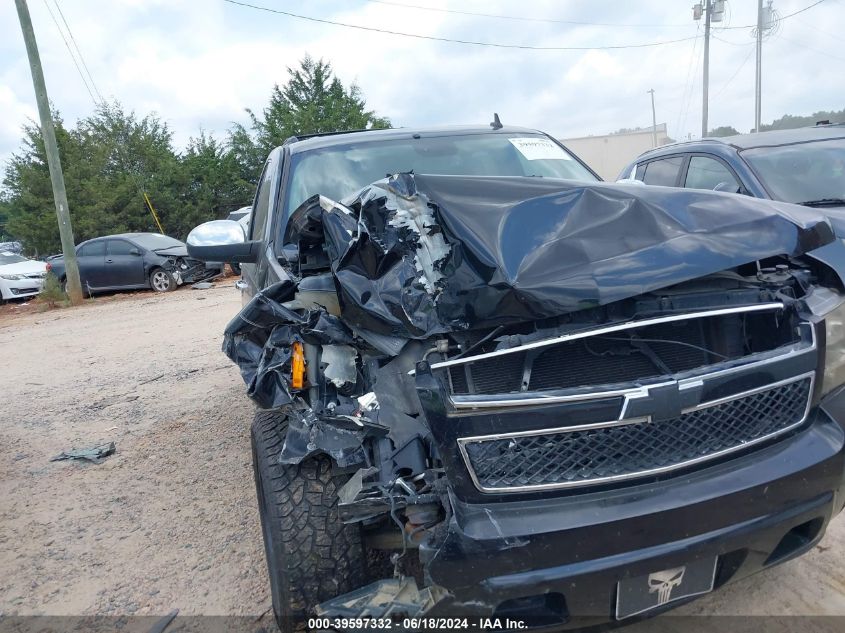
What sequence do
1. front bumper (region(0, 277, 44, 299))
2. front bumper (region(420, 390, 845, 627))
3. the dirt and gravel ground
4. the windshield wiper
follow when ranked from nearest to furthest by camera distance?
front bumper (region(420, 390, 845, 627))
the dirt and gravel ground
the windshield wiper
front bumper (region(0, 277, 44, 299))

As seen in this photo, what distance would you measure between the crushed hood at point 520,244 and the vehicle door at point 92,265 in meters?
16.4

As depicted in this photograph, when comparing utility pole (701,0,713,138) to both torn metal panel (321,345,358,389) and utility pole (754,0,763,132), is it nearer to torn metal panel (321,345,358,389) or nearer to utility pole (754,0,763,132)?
utility pole (754,0,763,132)

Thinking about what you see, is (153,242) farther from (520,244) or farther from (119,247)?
(520,244)

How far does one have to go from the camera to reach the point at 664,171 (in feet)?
21.1

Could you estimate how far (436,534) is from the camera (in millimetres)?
1820

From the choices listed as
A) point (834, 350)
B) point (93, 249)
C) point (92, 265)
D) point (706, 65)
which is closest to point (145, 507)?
point (834, 350)

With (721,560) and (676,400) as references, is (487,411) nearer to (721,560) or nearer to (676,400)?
(676,400)

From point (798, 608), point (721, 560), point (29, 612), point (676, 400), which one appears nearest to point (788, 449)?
point (721, 560)

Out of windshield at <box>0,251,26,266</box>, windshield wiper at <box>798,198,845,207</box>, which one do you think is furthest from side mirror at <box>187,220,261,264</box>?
windshield at <box>0,251,26,266</box>

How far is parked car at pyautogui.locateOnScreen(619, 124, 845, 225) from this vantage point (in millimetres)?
5117

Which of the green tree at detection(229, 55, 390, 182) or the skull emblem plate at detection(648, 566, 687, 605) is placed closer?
the skull emblem plate at detection(648, 566, 687, 605)

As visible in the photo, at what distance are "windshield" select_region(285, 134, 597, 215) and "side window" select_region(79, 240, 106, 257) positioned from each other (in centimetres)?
1507

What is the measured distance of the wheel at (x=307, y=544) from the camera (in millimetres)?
2186

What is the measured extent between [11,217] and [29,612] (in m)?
30.0
